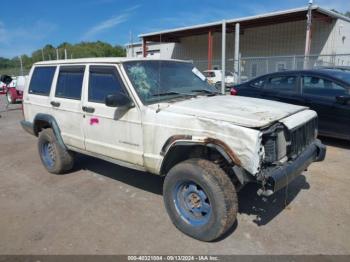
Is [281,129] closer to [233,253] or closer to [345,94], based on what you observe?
→ [233,253]

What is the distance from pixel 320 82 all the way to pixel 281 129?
424 centimetres

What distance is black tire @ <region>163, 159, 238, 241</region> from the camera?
3.08 meters

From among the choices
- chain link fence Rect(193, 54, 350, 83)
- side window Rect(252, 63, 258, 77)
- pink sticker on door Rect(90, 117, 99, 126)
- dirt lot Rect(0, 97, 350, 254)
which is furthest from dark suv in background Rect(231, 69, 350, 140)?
side window Rect(252, 63, 258, 77)

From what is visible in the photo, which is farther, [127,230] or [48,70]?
[48,70]

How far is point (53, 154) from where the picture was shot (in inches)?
212

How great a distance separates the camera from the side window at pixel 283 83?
7.17 meters

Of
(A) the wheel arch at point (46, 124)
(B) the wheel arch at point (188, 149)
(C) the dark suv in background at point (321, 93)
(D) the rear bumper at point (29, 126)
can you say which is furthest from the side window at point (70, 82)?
(C) the dark suv in background at point (321, 93)

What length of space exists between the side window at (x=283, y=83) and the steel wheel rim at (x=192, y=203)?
4779mm

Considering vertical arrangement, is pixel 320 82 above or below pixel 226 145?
above

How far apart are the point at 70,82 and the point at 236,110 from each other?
2763 mm

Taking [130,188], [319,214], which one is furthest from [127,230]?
[319,214]

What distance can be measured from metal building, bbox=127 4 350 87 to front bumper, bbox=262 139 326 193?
1225 centimetres

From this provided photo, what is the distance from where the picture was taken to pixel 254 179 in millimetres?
2977

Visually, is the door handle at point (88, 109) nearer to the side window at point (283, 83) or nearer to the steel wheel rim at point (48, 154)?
the steel wheel rim at point (48, 154)
